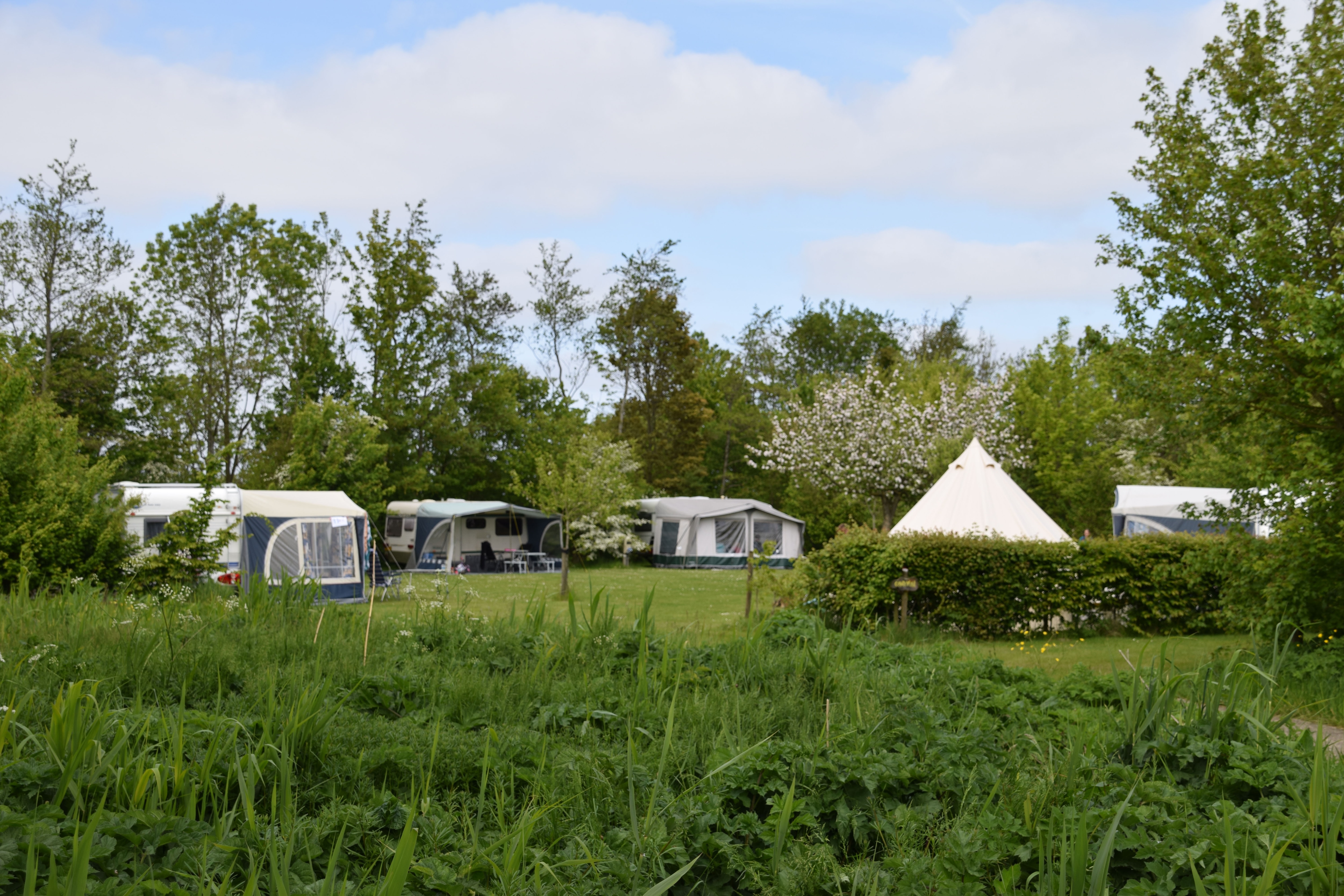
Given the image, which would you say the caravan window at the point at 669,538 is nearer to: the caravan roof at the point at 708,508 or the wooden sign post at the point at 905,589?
the caravan roof at the point at 708,508

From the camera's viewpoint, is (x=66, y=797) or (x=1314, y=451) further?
(x=1314, y=451)

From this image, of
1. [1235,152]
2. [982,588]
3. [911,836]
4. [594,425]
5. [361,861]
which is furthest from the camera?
[594,425]

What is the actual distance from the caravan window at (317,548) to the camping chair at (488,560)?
27.9 feet

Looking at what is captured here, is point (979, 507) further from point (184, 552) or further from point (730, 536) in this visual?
point (730, 536)

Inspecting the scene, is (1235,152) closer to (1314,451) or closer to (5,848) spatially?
(1314,451)

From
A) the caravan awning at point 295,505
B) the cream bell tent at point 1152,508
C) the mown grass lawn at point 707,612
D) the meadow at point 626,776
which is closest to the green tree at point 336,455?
the mown grass lawn at point 707,612

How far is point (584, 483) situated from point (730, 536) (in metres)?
4.96

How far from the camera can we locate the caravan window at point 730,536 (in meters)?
27.9

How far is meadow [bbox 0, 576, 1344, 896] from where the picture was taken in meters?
2.22

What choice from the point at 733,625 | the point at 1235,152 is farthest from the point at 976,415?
Answer: the point at 733,625

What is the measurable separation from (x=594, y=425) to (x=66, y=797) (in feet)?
105

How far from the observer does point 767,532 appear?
28.4 metres

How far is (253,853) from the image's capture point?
2.14 m

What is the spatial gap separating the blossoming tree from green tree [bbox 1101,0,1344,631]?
18669 mm
